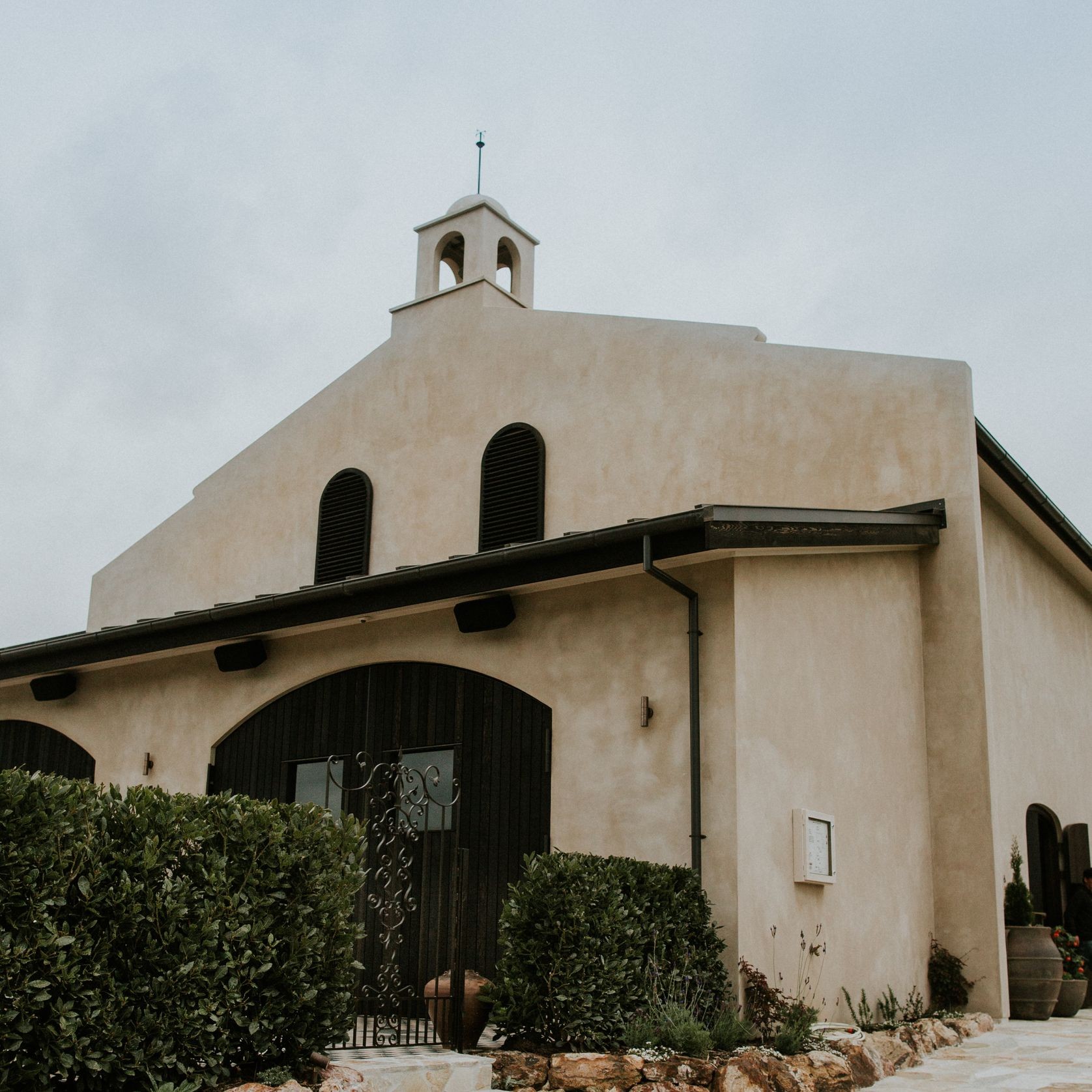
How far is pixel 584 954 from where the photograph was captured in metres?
7.35

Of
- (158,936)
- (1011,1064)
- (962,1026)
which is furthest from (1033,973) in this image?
(158,936)

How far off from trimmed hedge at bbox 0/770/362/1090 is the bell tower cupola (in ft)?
34.3

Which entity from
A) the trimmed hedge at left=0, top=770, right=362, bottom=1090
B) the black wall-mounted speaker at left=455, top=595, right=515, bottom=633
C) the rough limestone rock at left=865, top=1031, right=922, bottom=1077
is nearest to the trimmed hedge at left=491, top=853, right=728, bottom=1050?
the rough limestone rock at left=865, top=1031, right=922, bottom=1077

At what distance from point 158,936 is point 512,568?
5.03 metres

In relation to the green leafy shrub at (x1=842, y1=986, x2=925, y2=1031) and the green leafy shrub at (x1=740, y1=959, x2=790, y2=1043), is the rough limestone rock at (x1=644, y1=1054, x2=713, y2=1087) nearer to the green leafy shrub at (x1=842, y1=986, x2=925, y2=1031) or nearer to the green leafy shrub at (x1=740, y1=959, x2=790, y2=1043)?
the green leafy shrub at (x1=740, y1=959, x2=790, y2=1043)

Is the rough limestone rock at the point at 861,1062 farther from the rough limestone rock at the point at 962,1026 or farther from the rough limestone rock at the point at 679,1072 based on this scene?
the rough limestone rock at the point at 962,1026

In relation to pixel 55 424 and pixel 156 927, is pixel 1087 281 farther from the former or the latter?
pixel 156 927

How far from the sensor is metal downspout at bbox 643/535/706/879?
8766 millimetres

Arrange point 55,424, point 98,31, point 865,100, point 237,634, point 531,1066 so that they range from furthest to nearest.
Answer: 1. point 55,424
2. point 865,100
3. point 98,31
4. point 237,634
5. point 531,1066

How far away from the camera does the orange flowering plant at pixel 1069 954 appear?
12.0m

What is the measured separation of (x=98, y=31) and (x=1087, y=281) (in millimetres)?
21919

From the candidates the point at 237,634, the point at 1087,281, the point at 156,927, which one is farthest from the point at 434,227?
the point at 1087,281

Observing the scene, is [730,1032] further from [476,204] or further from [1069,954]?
[476,204]

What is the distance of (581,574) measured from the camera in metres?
9.48
